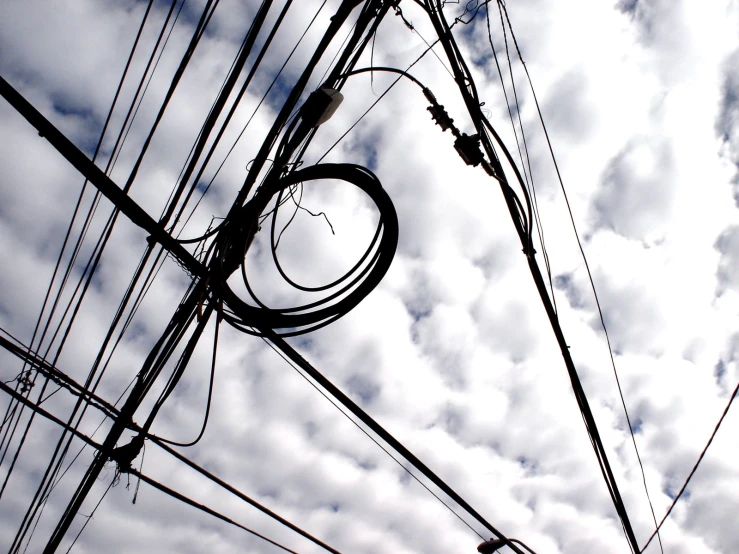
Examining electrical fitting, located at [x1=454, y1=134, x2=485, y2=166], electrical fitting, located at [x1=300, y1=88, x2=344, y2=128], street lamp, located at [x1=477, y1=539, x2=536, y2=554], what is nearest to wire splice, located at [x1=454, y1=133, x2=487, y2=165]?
electrical fitting, located at [x1=454, y1=134, x2=485, y2=166]

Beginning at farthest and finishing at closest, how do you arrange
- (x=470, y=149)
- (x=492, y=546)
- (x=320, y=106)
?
(x=492, y=546), (x=470, y=149), (x=320, y=106)

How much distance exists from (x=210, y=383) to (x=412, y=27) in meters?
3.33

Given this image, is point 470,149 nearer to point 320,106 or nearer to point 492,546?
point 320,106

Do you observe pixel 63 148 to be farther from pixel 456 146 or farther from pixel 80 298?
pixel 456 146

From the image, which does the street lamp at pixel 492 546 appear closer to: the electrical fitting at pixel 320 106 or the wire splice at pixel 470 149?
the wire splice at pixel 470 149

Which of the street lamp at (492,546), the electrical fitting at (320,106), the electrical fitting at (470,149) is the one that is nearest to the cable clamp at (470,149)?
the electrical fitting at (470,149)

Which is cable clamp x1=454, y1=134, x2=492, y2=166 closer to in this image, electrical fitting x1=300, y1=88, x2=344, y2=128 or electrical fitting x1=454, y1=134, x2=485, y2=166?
electrical fitting x1=454, y1=134, x2=485, y2=166

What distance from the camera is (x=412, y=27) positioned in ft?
13.3

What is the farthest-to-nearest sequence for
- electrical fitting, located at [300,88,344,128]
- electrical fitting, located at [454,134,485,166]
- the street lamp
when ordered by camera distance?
the street lamp, electrical fitting, located at [454,134,485,166], electrical fitting, located at [300,88,344,128]

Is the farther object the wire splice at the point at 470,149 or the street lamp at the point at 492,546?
the street lamp at the point at 492,546

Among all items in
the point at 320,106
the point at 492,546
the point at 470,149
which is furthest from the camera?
the point at 492,546

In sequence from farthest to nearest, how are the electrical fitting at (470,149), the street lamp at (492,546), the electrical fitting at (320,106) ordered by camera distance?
the street lamp at (492,546) < the electrical fitting at (470,149) < the electrical fitting at (320,106)

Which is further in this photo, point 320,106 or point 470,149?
point 470,149

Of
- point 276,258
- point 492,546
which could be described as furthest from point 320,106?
point 492,546
